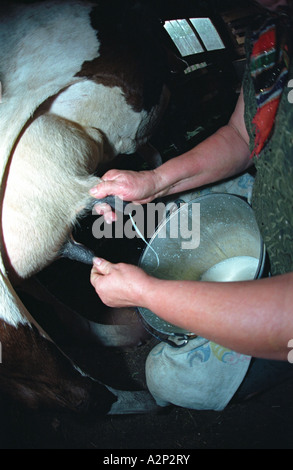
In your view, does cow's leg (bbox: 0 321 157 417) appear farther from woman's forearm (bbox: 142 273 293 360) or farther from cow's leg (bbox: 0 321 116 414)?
woman's forearm (bbox: 142 273 293 360)

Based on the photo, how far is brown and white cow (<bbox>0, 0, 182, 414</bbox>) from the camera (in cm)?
69

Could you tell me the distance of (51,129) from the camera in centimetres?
73

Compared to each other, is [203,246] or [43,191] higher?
[43,191]

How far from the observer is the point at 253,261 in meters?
1.00

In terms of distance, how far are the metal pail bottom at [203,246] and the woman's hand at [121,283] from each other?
23cm

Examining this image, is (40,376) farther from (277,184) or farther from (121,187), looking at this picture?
(277,184)

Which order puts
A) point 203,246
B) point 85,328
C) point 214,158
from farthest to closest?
1. point 85,328
2. point 203,246
3. point 214,158

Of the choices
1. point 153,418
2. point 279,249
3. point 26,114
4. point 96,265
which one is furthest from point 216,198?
point 153,418

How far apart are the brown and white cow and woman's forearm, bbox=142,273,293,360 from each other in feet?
1.11

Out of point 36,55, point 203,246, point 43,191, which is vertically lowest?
point 203,246

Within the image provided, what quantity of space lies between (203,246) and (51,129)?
21.6 inches

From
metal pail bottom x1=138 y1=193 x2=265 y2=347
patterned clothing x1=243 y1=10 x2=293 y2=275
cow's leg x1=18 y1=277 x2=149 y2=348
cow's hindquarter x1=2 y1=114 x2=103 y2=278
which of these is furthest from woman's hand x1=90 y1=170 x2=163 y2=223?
cow's leg x1=18 y1=277 x2=149 y2=348

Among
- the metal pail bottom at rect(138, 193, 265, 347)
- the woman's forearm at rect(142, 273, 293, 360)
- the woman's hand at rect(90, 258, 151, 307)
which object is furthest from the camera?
the metal pail bottom at rect(138, 193, 265, 347)

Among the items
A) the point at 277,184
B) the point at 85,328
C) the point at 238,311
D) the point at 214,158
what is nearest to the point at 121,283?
the point at 238,311
